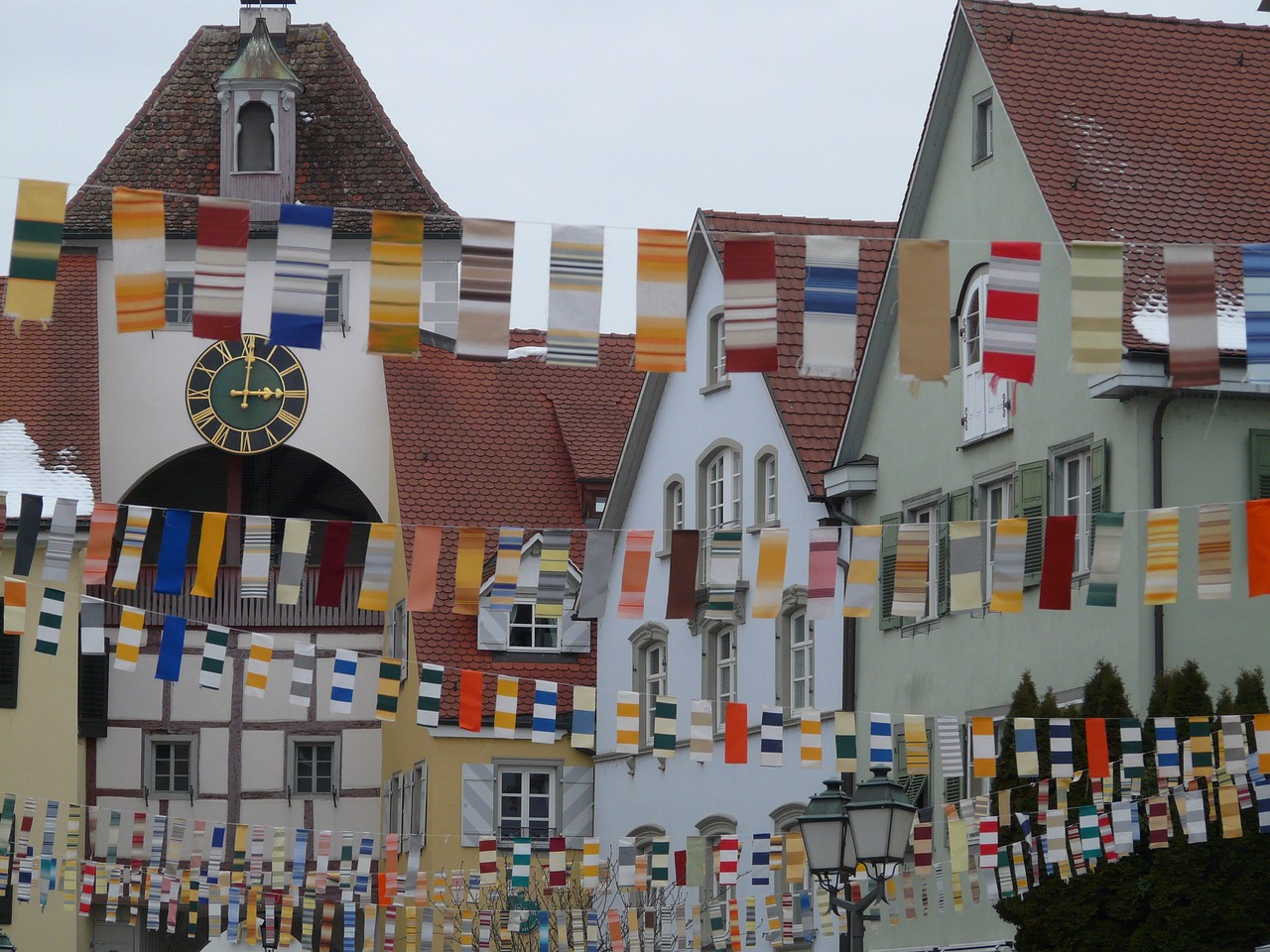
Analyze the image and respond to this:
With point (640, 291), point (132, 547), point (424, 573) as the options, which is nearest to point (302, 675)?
point (132, 547)

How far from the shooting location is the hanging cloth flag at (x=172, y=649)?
23.2m

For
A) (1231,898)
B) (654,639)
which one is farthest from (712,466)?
(1231,898)

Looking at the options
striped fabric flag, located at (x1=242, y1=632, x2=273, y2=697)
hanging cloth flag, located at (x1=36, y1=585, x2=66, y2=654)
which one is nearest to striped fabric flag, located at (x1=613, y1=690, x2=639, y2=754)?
striped fabric flag, located at (x1=242, y1=632, x2=273, y2=697)

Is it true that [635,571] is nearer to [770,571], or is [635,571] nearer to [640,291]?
[770,571]

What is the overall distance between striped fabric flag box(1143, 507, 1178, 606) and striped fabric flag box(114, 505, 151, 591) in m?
8.34

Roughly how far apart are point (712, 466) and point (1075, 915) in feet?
42.8

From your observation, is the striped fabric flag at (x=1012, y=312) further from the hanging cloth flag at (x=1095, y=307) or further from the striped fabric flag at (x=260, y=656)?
the striped fabric flag at (x=260, y=656)

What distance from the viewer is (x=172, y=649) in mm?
23469

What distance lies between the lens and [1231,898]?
22641 mm

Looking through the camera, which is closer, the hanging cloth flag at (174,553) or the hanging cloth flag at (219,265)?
the hanging cloth flag at (219,265)

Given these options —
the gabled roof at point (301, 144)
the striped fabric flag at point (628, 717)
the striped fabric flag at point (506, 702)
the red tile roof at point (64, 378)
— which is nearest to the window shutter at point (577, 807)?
the red tile roof at point (64, 378)

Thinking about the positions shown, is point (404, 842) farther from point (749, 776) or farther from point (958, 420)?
point (958, 420)

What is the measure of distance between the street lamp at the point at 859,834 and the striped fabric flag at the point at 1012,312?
2960 mm

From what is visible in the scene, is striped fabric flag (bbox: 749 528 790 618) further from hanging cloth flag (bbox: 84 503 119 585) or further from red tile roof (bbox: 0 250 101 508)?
red tile roof (bbox: 0 250 101 508)
